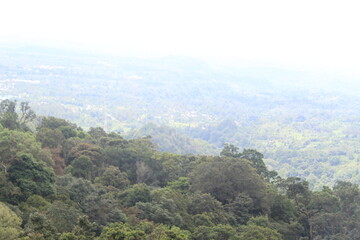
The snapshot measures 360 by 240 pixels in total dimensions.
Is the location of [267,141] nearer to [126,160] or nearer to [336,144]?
[336,144]

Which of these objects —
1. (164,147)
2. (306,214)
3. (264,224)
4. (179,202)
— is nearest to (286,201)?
(306,214)

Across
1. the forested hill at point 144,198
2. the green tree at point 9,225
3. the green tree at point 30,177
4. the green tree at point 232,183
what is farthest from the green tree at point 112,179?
the green tree at point 9,225

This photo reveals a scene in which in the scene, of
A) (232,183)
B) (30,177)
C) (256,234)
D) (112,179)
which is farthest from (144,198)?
(256,234)

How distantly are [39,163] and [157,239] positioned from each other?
10.7m

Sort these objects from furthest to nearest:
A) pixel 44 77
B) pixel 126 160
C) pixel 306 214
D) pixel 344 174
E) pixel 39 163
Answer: pixel 44 77
pixel 344 174
pixel 126 160
pixel 306 214
pixel 39 163

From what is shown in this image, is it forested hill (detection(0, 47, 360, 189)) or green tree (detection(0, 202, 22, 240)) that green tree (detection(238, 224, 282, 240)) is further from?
forested hill (detection(0, 47, 360, 189))

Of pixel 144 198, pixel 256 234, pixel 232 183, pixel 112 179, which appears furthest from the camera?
pixel 112 179

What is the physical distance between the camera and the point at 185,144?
99750mm

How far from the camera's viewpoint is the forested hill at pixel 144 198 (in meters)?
19.9

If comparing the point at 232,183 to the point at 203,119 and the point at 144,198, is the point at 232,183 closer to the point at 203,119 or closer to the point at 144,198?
the point at 144,198

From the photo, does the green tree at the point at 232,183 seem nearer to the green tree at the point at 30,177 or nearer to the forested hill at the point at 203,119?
the green tree at the point at 30,177

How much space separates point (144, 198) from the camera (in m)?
27.7

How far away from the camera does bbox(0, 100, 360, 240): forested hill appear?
65.2 ft

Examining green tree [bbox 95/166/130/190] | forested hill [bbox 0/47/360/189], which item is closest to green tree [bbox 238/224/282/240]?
green tree [bbox 95/166/130/190]
